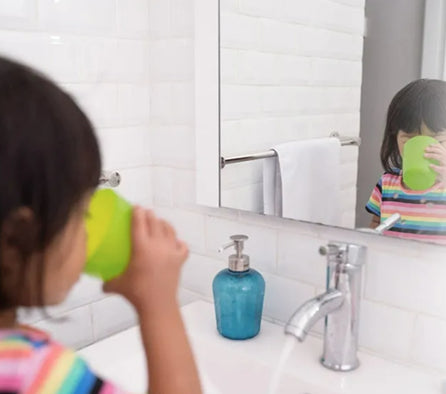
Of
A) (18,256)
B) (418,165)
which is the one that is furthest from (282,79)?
(18,256)

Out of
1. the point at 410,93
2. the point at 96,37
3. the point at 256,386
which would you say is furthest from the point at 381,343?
the point at 96,37

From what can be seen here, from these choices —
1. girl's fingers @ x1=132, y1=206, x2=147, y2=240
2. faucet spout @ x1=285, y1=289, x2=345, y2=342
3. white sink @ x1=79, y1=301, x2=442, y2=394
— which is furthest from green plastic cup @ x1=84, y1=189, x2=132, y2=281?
white sink @ x1=79, y1=301, x2=442, y2=394

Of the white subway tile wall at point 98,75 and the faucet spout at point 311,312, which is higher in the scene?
the white subway tile wall at point 98,75

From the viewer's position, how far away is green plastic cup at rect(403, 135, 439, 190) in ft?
2.53

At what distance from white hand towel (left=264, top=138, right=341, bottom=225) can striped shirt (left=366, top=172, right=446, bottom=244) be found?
72mm

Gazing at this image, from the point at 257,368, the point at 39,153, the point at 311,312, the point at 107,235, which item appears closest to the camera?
the point at 39,153

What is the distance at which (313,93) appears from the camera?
0.89 meters

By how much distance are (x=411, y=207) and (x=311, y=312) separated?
0.68 feet

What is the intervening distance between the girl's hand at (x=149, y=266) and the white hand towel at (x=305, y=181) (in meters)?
0.32

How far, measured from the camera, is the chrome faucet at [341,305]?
790 millimetres

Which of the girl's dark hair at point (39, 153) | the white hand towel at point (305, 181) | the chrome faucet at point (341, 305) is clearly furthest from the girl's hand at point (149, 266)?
the white hand towel at point (305, 181)

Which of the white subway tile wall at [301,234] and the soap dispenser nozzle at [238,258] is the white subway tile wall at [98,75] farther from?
the soap dispenser nozzle at [238,258]

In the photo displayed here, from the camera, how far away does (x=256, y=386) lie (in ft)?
2.89

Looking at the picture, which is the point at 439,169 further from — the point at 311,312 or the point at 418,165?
the point at 311,312
